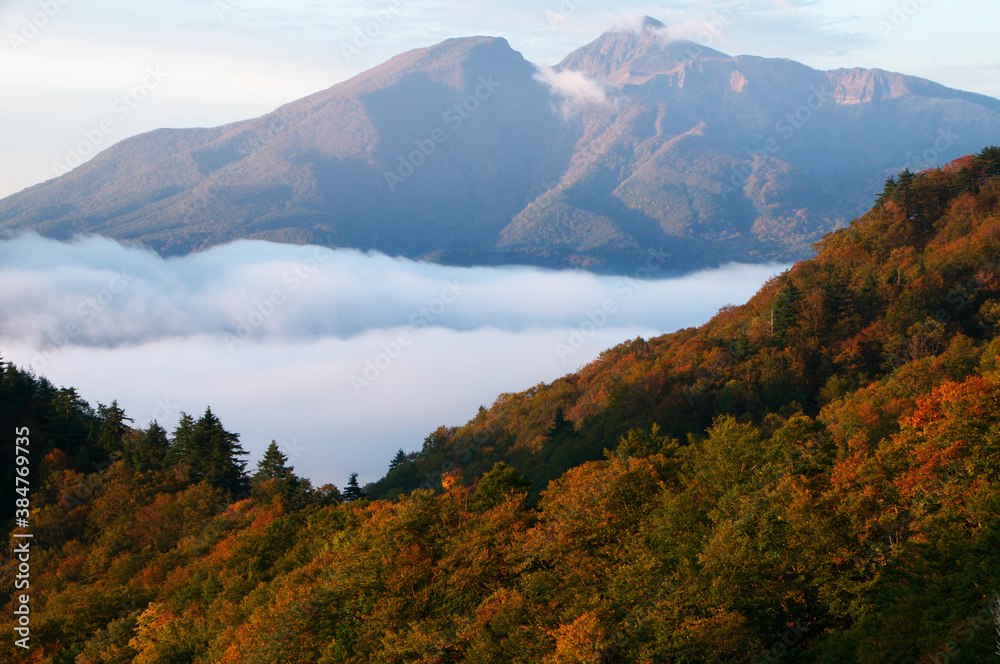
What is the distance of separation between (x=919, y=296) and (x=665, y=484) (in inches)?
1901

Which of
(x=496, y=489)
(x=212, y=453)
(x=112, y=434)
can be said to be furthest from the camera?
(x=112, y=434)

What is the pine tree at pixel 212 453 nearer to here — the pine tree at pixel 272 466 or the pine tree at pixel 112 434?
the pine tree at pixel 272 466

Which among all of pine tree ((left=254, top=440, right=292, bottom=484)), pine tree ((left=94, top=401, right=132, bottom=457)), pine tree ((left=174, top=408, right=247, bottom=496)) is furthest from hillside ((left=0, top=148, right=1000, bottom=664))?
pine tree ((left=94, top=401, right=132, bottom=457))

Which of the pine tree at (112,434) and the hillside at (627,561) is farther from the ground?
the pine tree at (112,434)

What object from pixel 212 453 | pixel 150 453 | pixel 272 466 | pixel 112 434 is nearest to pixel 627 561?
pixel 272 466

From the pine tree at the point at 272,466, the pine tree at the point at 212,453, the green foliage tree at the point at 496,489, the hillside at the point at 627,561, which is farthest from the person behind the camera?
the pine tree at the point at 212,453

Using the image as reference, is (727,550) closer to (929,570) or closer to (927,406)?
(929,570)

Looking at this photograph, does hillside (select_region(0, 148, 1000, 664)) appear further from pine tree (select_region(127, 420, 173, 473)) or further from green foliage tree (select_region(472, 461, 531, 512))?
pine tree (select_region(127, 420, 173, 473))

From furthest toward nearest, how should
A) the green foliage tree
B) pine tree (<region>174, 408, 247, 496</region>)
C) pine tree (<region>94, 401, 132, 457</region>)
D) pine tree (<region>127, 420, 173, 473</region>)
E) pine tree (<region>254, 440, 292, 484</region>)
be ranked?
pine tree (<region>94, 401, 132, 457</region>)
pine tree (<region>127, 420, 173, 473</region>)
pine tree (<region>174, 408, 247, 496</region>)
pine tree (<region>254, 440, 292, 484</region>)
the green foliage tree

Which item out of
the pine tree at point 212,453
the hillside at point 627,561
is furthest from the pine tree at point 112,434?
the hillside at point 627,561

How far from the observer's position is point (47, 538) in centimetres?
6944

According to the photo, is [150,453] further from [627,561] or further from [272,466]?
[627,561]

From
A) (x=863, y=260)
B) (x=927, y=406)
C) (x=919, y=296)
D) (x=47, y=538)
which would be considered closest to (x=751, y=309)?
(x=863, y=260)

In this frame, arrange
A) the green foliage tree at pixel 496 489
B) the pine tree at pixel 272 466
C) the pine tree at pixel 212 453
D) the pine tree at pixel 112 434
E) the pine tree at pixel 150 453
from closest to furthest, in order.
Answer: the green foliage tree at pixel 496 489, the pine tree at pixel 272 466, the pine tree at pixel 212 453, the pine tree at pixel 150 453, the pine tree at pixel 112 434
